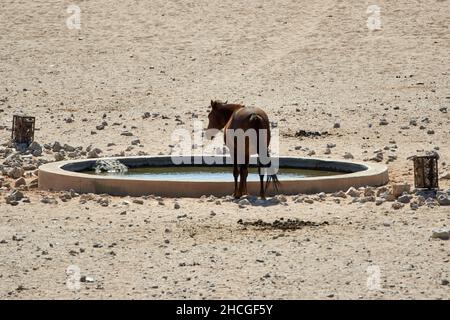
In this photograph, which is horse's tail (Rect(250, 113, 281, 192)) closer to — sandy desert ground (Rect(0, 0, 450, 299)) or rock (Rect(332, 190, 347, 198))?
sandy desert ground (Rect(0, 0, 450, 299))

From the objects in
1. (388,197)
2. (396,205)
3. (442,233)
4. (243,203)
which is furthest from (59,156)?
(442,233)

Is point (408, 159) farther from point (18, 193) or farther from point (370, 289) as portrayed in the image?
point (370, 289)

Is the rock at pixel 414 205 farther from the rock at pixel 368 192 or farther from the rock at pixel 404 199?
the rock at pixel 368 192

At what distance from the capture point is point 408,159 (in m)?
20.0

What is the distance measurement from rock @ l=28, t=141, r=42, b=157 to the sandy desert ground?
16 centimetres

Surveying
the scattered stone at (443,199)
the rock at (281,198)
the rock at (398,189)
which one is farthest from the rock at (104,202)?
the scattered stone at (443,199)

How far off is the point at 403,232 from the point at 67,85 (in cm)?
1754

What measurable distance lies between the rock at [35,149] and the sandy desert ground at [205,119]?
0.16 meters

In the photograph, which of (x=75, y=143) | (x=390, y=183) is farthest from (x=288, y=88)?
(x=390, y=183)

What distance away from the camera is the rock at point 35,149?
67.3 ft

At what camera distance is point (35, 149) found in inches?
818

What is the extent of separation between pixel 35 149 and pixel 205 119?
5.24 metres

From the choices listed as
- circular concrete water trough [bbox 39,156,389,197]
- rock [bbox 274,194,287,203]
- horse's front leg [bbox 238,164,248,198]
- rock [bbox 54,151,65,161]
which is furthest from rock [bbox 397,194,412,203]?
rock [bbox 54,151,65,161]

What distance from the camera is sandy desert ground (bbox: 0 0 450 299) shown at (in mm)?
11422
